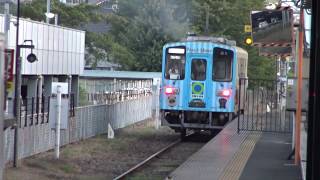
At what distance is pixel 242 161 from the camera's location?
488 inches

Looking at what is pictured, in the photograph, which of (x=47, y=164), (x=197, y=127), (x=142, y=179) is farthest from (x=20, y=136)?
(x=197, y=127)

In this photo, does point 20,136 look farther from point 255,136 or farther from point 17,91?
point 255,136

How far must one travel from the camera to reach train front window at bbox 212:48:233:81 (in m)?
20.4

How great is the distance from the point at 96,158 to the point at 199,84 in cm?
554

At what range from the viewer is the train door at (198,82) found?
20047 millimetres

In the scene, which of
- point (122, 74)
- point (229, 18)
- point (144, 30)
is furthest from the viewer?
point (144, 30)

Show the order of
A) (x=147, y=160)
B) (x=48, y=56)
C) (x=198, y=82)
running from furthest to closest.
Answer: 1. (x=48, y=56)
2. (x=198, y=82)
3. (x=147, y=160)

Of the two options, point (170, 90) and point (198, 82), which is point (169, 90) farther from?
point (198, 82)

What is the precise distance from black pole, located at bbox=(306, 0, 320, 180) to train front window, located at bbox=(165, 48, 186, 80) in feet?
53.1

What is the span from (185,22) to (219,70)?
21.3m

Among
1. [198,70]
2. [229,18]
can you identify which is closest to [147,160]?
[198,70]

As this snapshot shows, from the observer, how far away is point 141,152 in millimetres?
17922

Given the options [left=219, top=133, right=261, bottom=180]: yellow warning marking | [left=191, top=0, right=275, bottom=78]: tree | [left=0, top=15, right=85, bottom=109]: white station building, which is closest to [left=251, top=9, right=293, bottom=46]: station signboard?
[left=219, top=133, right=261, bottom=180]: yellow warning marking

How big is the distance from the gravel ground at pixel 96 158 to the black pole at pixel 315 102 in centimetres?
787
